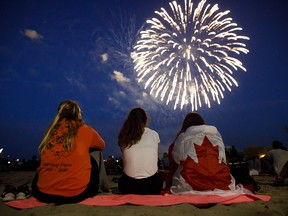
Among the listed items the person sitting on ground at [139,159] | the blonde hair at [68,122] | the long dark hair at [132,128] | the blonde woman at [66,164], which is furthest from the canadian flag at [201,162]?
the blonde hair at [68,122]

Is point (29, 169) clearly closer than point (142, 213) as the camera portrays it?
No

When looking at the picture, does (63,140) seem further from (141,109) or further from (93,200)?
(141,109)

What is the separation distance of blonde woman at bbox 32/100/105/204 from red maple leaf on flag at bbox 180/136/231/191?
156 centimetres

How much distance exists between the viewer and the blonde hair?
13.5 feet

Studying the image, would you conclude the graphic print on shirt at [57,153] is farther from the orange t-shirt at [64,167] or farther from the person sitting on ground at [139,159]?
the person sitting on ground at [139,159]

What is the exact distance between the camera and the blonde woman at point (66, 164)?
400 cm

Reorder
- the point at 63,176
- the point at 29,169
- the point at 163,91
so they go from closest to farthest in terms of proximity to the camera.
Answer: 1. the point at 63,176
2. the point at 163,91
3. the point at 29,169

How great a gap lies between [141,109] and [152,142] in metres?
0.72

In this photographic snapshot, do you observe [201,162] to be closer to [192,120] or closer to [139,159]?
[192,120]

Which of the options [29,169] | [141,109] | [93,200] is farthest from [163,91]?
[29,169]

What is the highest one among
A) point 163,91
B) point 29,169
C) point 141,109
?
point 163,91

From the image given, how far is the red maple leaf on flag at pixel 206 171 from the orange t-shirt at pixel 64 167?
1669 millimetres

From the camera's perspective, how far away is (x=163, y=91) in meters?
15.3

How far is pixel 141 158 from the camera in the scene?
4.89 meters
